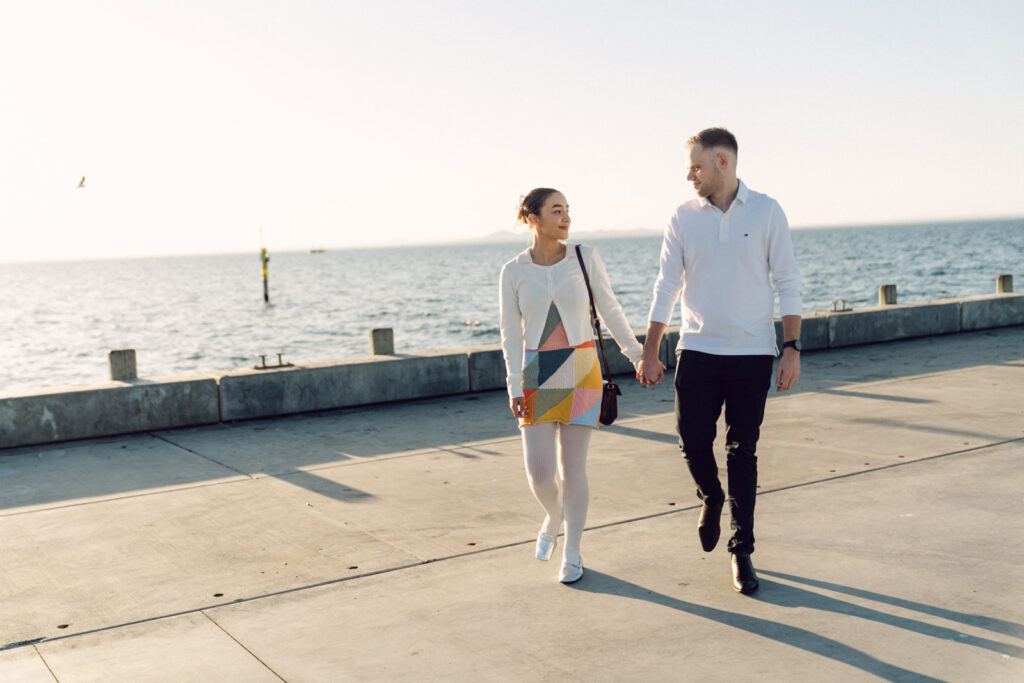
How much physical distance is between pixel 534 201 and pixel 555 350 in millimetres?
662

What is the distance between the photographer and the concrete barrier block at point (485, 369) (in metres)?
10.0

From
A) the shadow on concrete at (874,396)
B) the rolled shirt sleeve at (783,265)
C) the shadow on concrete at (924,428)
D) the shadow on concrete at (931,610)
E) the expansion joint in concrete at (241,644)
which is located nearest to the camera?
the expansion joint in concrete at (241,644)

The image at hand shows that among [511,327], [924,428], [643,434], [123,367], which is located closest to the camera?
[511,327]

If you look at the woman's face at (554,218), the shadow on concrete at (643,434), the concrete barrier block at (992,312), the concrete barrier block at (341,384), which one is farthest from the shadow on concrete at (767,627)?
the concrete barrier block at (992,312)

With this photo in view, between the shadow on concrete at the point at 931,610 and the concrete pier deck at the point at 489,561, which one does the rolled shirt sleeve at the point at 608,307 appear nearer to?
the concrete pier deck at the point at 489,561

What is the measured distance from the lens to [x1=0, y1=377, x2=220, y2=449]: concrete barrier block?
25.9 ft

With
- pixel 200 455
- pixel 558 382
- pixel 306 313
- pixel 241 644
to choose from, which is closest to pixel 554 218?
pixel 558 382

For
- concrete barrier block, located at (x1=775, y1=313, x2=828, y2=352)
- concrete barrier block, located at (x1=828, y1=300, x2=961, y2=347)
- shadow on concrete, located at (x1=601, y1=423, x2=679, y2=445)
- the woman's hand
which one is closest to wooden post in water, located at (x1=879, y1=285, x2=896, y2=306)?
concrete barrier block, located at (x1=828, y1=300, x2=961, y2=347)

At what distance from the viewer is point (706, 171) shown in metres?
4.30

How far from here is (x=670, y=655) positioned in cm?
363

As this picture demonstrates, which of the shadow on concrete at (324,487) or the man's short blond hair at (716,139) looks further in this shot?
the shadow on concrete at (324,487)

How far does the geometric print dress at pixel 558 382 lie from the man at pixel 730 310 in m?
0.28

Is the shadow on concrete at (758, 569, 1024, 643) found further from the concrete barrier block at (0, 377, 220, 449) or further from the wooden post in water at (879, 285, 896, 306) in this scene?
the wooden post in water at (879, 285, 896, 306)

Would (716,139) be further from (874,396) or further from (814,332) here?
(814,332)
